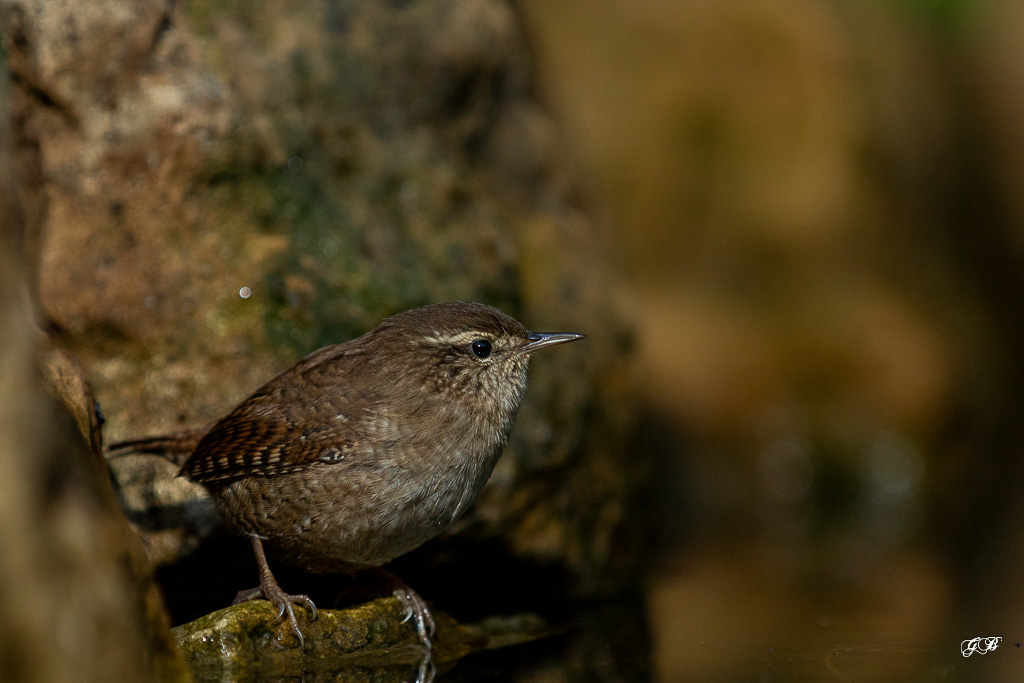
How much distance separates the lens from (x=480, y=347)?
4660 millimetres

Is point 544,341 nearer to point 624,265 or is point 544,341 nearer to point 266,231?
point 266,231

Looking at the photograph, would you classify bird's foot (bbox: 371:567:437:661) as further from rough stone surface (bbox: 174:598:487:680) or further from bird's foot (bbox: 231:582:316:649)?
bird's foot (bbox: 231:582:316:649)

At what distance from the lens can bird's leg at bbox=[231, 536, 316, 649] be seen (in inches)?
170

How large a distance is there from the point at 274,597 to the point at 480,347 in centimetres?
133

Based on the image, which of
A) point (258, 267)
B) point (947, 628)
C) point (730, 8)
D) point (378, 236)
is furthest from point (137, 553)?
point (730, 8)

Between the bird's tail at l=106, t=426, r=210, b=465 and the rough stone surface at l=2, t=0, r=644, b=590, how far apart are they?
0.11 metres

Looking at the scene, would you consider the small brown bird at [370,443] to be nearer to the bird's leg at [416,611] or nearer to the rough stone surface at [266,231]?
the bird's leg at [416,611]

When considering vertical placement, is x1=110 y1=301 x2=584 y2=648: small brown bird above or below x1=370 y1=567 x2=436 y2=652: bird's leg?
above

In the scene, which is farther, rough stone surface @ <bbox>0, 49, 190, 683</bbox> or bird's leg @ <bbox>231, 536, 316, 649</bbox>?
→ bird's leg @ <bbox>231, 536, 316, 649</bbox>

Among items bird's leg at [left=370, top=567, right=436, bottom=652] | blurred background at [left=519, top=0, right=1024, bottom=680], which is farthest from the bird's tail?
blurred background at [left=519, top=0, right=1024, bottom=680]

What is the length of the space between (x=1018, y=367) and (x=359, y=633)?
7.53 meters

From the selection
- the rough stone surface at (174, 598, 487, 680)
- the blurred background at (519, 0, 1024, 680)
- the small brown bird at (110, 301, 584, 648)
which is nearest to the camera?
the rough stone surface at (174, 598, 487, 680)

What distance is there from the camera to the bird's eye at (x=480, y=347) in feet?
15.3

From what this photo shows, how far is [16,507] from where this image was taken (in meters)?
2.54
